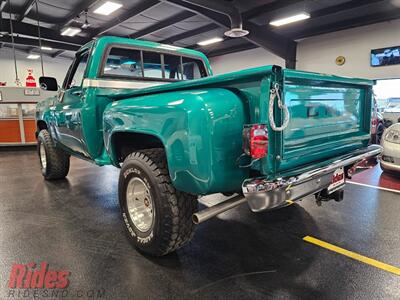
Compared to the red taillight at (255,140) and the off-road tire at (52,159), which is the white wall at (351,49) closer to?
the red taillight at (255,140)

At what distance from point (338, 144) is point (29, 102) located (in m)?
9.78

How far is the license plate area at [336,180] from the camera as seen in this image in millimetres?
2174

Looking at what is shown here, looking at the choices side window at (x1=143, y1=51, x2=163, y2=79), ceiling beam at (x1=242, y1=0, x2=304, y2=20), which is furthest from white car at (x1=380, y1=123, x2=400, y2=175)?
ceiling beam at (x1=242, y1=0, x2=304, y2=20)

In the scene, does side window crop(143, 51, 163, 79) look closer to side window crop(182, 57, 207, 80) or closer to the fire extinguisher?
side window crop(182, 57, 207, 80)

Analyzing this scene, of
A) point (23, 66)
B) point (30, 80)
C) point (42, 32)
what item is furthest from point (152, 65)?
point (23, 66)

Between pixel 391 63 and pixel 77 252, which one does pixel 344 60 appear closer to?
pixel 391 63

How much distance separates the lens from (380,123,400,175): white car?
15.0ft

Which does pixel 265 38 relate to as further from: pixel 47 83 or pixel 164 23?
pixel 47 83

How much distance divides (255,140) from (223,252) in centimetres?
127

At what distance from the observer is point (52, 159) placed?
4.66 metres

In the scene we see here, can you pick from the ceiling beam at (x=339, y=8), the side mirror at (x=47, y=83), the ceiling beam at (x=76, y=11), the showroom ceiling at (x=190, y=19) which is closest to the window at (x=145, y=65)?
the side mirror at (x=47, y=83)

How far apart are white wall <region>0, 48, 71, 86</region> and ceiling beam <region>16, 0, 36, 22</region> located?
8.19m

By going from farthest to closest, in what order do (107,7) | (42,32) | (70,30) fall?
(42,32) < (70,30) < (107,7)

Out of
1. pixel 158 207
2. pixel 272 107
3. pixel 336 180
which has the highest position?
pixel 272 107
